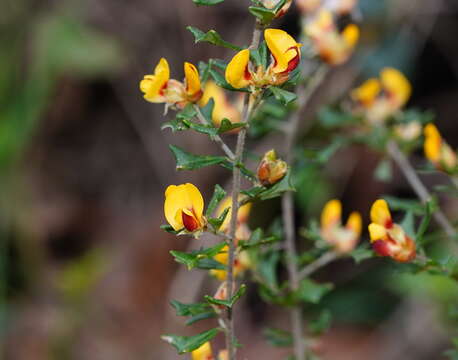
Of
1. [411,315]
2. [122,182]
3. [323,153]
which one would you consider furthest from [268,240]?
[122,182]

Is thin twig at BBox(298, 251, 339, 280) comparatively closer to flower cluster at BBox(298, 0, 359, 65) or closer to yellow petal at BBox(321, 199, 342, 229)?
yellow petal at BBox(321, 199, 342, 229)

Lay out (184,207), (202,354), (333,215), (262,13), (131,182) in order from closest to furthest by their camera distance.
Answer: (262,13)
(184,207)
(202,354)
(333,215)
(131,182)

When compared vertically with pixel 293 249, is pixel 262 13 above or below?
above

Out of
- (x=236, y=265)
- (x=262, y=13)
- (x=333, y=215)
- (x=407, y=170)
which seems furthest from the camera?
(x=407, y=170)

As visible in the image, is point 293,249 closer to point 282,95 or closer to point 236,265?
point 236,265

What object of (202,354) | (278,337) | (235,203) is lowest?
(278,337)

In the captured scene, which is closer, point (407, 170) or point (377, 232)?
point (377, 232)

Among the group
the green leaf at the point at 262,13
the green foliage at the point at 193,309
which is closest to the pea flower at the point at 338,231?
the green foliage at the point at 193,309

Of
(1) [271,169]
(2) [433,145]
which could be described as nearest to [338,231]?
(2) [433,145]
